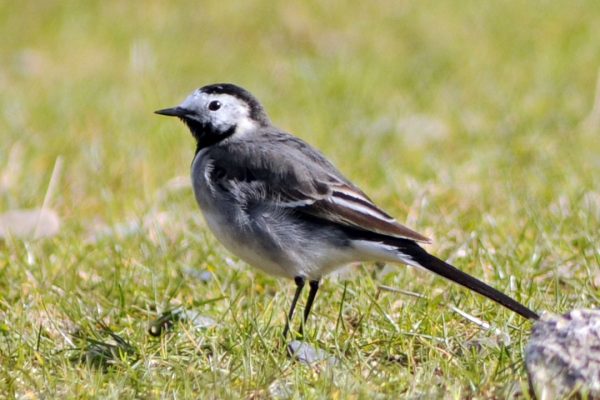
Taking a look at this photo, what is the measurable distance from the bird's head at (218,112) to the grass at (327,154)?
71 cm

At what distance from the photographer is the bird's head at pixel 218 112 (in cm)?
571

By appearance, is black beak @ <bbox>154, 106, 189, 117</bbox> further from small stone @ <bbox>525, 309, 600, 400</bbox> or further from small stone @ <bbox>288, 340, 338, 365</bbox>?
small stone @ <bbox>525, 309, 600, 400</bbox>

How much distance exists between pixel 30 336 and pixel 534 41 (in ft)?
23.9

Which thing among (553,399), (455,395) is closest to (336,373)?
(455,395)

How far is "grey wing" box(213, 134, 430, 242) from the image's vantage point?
16.4 feet

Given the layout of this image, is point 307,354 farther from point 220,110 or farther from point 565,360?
point 220,110

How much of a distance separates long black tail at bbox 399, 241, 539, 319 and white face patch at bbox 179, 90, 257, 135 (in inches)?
52.8

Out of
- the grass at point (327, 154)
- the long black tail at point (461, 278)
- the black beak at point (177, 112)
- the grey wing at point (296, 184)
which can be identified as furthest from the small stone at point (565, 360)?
the black beak at point (177, 112)

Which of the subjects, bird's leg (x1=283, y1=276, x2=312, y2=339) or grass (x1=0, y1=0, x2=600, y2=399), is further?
bird's leg (x1=283, y1=276, x2=312, y2=339)

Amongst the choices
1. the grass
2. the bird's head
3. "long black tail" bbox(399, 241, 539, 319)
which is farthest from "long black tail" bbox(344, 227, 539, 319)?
the bird's head

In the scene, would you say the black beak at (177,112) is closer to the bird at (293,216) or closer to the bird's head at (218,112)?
the bird's head at (218,112)

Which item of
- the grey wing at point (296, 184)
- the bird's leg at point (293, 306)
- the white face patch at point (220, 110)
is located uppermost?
the white face patch at point (220, 110)

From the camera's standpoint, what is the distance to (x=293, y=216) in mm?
5094

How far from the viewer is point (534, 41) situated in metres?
11.0
